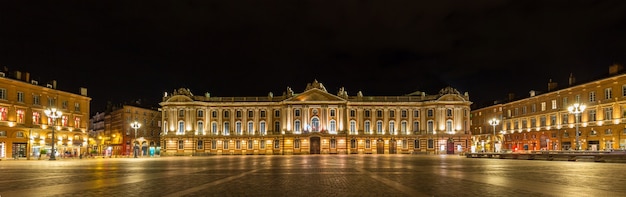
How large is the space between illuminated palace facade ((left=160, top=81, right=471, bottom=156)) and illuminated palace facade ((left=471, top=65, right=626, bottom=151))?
29.6 feet

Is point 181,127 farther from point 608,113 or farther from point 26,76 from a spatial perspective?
point 608,113

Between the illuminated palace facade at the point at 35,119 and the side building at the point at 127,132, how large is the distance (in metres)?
23.2

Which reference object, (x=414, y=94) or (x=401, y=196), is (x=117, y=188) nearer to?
(x=401, y=196)

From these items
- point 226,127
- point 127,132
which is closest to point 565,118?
point 226,127

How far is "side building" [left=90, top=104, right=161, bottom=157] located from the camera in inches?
4321

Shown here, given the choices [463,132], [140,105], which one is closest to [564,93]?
[463,132]

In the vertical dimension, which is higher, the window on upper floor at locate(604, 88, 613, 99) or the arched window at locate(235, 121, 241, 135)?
the window on upper floor at locate(604, 88, 613, 99)

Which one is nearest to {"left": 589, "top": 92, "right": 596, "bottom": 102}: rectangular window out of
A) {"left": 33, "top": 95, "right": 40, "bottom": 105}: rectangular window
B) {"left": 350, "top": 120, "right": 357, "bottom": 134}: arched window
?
{"left": 350, "top": 120, "right": 357, "bottom": 134}: arched window

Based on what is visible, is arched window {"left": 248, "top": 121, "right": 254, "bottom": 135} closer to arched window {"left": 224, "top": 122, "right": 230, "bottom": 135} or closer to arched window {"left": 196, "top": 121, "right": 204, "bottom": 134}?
arched window {"left": 224, "top": 122, "right": 230, "bottom": 135}

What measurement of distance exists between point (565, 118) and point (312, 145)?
45412 millimetres

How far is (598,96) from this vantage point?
72.6 meters

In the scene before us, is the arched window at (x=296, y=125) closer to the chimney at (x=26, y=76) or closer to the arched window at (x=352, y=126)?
the arched window at (x=352, y=126)

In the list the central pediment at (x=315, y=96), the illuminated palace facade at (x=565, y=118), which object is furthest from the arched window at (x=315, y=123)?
the illuminated palace facade at (x=565, y=118)

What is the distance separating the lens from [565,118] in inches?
3219
